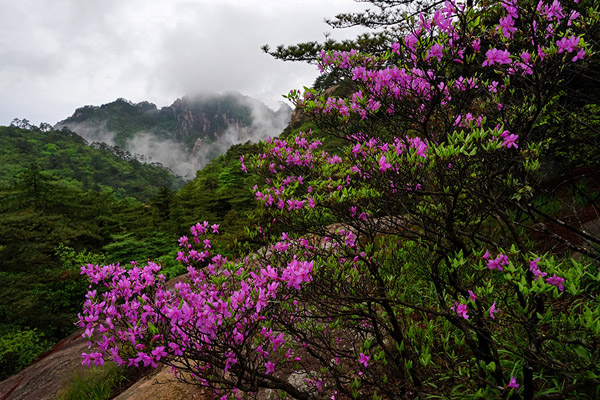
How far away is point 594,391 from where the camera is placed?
227 centimetres

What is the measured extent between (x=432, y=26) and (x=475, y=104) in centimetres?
142

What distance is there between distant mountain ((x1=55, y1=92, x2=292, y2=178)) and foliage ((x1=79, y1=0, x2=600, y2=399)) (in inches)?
4965

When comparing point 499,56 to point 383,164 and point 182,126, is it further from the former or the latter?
point 182,126

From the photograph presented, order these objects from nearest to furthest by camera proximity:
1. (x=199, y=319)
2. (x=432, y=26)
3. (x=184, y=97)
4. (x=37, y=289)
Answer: (x=199, y=319) < (x=432, y=26) < (x=37, y=289) < (x=184, y=97)

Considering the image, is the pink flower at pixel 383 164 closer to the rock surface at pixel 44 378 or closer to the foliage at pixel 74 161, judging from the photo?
the rock surface at pixel 44 378

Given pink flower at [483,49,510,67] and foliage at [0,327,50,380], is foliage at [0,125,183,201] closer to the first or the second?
foliage at [0,327,50,380]

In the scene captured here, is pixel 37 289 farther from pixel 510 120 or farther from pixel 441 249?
pixel 510 120

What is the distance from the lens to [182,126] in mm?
150250

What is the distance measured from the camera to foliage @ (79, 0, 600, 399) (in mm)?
1876

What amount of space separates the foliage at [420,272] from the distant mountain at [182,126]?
126 meters

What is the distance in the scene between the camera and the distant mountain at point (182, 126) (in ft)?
435

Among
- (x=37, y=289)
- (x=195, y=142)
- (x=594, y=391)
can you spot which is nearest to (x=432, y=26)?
(x=594, y=391)

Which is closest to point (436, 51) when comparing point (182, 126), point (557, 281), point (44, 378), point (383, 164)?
point (383, 164)

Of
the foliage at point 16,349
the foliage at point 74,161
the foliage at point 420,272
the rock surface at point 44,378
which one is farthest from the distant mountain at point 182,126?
the foliage at point 420,272
